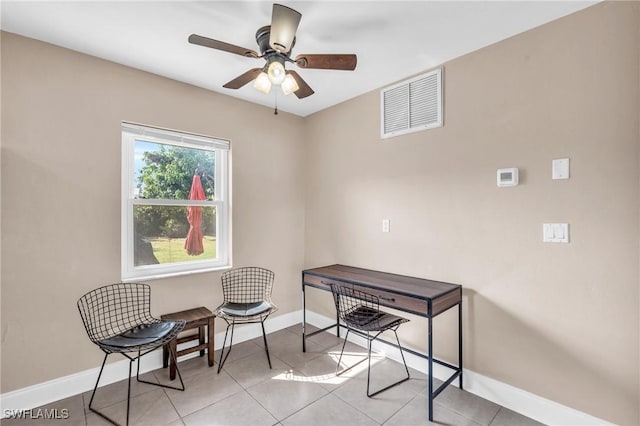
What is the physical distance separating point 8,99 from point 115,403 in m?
2.20

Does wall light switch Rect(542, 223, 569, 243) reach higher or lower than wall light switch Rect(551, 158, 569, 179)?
lower

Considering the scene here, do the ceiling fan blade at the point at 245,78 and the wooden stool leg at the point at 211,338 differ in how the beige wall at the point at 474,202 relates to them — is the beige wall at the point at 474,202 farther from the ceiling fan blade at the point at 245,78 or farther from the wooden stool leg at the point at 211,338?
the ceiling fan blade at the point at 245,78

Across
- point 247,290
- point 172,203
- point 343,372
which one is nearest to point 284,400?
point 343,372

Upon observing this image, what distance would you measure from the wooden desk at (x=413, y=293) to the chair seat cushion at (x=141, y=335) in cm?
125

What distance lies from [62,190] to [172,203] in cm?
78

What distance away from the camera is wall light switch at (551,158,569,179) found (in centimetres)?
187

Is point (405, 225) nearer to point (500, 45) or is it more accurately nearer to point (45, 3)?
point (500, 45)

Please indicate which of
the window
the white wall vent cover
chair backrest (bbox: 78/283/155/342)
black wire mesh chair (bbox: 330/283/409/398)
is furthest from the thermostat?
chair backrest (bbox: 78/283/155/342)

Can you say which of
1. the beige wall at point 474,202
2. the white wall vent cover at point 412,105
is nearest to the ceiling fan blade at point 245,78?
the beige wall at point 474,202

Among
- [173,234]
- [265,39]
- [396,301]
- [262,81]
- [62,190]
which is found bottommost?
[396,301]

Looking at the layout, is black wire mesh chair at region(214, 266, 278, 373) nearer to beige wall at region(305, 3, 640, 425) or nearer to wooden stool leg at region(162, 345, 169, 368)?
wooden stool leg at region(162, 345, 169, 368)

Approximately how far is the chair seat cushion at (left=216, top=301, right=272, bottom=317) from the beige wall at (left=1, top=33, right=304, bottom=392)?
38 centimetres

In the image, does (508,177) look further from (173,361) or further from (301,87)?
(173,361)

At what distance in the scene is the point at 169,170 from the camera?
2.83m
